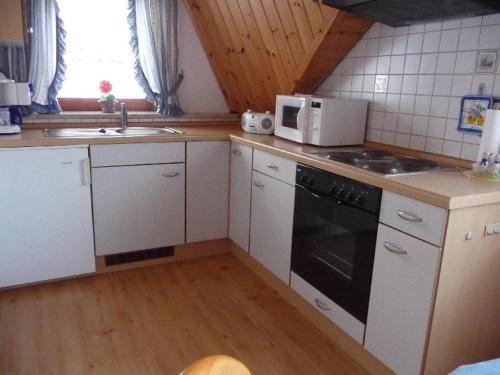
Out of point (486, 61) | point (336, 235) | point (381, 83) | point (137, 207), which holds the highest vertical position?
point (486, 61)

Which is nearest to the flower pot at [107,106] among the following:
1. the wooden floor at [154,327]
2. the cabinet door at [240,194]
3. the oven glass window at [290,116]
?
the cabinet door at [240,194]

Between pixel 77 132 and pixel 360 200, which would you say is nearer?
pixel 360 200

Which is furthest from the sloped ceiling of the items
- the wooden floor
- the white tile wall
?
the wooden floor

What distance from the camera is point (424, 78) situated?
87.7 inches

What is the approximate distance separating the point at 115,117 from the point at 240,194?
113 cm

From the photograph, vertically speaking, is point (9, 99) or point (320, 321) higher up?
point (9, 99)

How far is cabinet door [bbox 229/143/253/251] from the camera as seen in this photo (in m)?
2.78

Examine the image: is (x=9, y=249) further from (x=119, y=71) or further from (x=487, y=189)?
(x=487, y=189)

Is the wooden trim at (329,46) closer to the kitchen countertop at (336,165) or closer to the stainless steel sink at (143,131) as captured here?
the kitchen countertop at (336,165)

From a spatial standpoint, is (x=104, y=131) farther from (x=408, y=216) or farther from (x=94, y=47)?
(x=408, y=216)

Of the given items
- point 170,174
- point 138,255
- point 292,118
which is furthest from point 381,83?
point 138,255

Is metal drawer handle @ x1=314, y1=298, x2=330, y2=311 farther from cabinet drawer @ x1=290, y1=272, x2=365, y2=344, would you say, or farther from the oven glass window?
the oven glass window

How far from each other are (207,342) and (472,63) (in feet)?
5.94

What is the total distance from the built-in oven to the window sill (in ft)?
4.96
